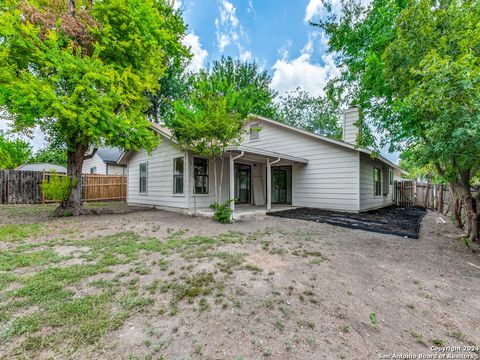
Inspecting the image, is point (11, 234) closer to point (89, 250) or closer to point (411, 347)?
point (89, 250)

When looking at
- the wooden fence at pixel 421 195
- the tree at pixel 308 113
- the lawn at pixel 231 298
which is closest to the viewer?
the lawn at pixel 231 298

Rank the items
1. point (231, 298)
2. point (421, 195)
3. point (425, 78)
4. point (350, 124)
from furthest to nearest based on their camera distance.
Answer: point (421, 195) < point (350, 124) < point (425, 78) < point (231, 298)

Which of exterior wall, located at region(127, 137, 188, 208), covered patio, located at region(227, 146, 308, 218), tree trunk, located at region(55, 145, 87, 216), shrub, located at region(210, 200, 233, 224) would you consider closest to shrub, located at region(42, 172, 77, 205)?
tree trunk, located at region(55, 145, 87, 216)

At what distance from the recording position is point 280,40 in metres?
15.1

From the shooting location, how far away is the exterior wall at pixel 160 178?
9.20 meters

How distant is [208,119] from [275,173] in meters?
6.43

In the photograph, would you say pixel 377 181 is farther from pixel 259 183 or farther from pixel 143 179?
pixel 143 179

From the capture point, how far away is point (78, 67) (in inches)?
241

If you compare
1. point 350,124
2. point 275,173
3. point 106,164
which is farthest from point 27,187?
point 350,124

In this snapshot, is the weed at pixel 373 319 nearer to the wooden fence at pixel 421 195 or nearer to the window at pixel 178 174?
the window at pixel 178 174

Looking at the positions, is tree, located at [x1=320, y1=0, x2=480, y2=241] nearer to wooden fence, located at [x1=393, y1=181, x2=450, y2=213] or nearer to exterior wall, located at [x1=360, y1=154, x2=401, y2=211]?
exterior wall, located at [x1=360, y1=154, x2=401, y2=211]

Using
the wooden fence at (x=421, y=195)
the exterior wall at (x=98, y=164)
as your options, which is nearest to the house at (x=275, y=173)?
the wooden fence at (x=421, y=195)

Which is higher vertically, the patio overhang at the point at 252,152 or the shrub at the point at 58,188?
the patio overhang at the point at 252,152

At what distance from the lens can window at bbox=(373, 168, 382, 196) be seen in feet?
35.8
